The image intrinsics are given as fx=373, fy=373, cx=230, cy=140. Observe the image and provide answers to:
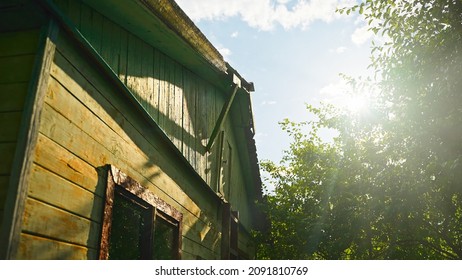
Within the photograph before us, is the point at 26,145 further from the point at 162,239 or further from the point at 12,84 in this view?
the point at 162,239

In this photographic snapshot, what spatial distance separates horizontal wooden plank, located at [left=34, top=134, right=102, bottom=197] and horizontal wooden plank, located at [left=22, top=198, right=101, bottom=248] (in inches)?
9.8

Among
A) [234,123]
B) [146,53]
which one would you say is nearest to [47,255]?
[146,53]

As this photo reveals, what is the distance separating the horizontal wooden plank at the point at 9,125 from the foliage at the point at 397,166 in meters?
6.99

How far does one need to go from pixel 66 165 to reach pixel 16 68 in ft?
2.36

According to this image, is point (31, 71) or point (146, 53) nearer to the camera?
point (31, 71)

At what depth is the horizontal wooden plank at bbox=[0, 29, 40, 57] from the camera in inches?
98.7

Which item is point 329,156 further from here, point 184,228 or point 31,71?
point 31,71

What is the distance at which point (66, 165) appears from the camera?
2.62 meters

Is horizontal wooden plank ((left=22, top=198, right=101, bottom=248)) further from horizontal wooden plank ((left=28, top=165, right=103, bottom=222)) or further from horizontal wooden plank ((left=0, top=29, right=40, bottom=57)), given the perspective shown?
horizontal wooden plank ((left=0, top=29, right=40, bottom=57))

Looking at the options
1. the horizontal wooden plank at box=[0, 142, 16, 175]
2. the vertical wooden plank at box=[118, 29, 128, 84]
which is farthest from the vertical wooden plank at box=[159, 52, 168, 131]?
the horizontal wooden plank at box=[0, 142, 16, 175]

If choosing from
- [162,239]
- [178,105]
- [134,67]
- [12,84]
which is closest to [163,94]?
[178,105]

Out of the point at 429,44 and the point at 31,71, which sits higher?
the point at 429,44

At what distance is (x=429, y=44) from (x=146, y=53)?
20.0 ft
